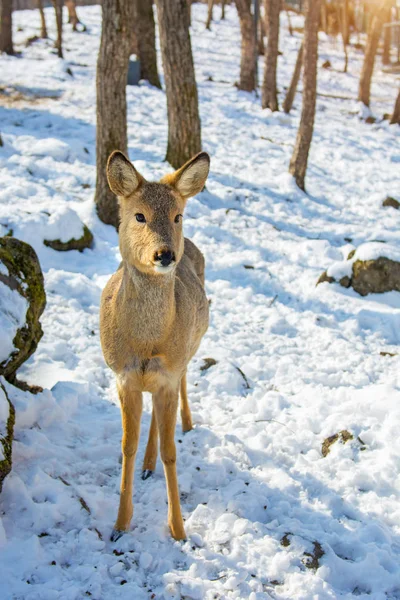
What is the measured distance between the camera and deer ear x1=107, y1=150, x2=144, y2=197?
3.35 m

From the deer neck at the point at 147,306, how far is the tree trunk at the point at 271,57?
15748mm

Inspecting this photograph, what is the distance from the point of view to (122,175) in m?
3.41

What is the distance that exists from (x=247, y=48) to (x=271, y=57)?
7.20ft

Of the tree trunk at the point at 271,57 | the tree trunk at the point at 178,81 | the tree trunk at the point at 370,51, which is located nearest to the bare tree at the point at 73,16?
the tree trunk at the point at 271,57

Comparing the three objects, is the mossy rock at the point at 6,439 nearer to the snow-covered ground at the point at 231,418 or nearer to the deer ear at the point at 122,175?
the snow-covered ground at the point at 231,418

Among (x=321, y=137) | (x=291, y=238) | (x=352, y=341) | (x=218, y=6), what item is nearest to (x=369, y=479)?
(x=352, y=341)

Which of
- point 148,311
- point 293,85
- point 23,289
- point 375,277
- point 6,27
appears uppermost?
point 6,27

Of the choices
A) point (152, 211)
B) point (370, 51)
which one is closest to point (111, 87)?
point (152, 211)

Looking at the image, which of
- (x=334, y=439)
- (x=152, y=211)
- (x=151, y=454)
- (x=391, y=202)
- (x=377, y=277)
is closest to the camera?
(x=152, y=211)

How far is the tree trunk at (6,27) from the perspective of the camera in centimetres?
1824

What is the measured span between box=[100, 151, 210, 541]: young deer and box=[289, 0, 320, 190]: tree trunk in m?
8.83

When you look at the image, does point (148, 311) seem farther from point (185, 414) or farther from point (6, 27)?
point (6, 27)

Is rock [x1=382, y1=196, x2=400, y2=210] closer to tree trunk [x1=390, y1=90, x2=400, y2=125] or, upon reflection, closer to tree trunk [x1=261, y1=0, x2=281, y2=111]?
tree trunk [x1=261, y1=0, x2=281, y2=111]

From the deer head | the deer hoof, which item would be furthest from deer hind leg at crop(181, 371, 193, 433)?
the deer head
